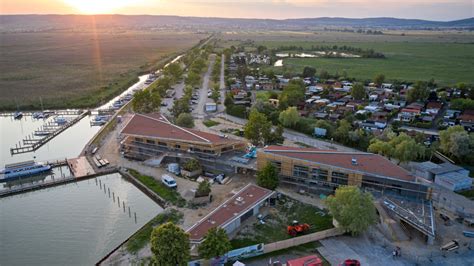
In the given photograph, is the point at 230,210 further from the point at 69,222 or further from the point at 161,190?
the point at 69,222

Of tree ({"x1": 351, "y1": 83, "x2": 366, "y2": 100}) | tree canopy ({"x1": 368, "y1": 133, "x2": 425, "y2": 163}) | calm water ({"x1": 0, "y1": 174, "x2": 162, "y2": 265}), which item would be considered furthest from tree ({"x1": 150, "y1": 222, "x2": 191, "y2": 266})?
tree ({"x1": 351, "y1": 83, "x2": 366, "y2": 100})

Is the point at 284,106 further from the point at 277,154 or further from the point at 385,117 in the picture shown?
the point at 277,154

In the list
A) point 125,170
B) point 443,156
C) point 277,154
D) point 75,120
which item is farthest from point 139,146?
point 443,156

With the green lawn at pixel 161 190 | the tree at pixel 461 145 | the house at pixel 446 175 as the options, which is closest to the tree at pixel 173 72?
the green lawn at pixel 161 190

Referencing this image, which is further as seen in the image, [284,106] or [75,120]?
[284,106]

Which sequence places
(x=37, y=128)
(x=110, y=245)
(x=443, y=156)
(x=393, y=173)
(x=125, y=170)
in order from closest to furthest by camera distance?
(x=110, y=245) → (x=393, y=173) → (x=125, y=170) → (x=443, y=156) → (x=37, y=128)
